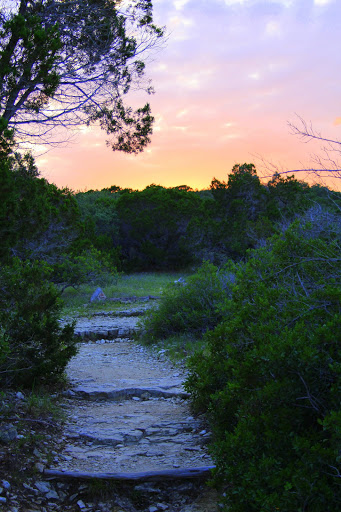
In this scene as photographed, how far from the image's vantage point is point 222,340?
4102 millimetres

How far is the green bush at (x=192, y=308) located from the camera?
8117mm

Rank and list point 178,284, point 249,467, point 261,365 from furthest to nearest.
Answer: point 178,284 < point 261,365 < point 249,467

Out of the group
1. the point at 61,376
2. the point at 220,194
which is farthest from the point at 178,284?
the point at 220,194

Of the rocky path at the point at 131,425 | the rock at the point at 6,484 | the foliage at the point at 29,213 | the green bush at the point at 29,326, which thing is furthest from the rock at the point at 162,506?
the foliage at the point at 29,213

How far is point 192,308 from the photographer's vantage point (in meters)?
8.27

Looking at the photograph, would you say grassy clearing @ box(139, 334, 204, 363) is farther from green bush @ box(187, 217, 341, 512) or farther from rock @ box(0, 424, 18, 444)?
green bush @ box(187, 217, 341, 512)

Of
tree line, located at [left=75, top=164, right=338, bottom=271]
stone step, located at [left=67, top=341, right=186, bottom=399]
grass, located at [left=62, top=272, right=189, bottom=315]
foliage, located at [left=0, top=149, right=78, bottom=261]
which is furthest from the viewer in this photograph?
tree line, located at [left=75, top=164, right=338, bottom=271]

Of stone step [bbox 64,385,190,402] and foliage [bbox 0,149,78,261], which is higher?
foliage [bbox 0,149,78,261]

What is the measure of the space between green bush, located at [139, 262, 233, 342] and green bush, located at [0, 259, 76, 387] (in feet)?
A: 10.9

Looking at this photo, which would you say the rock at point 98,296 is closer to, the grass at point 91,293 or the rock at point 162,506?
the grass at point 91,293

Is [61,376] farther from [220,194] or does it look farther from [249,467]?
[220,194]

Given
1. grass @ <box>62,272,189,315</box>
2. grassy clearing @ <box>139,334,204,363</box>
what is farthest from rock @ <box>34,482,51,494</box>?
grass @ <box>62,272,189,315</box>

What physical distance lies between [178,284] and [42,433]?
19.4 feet

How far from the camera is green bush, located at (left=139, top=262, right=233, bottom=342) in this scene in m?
8.12
